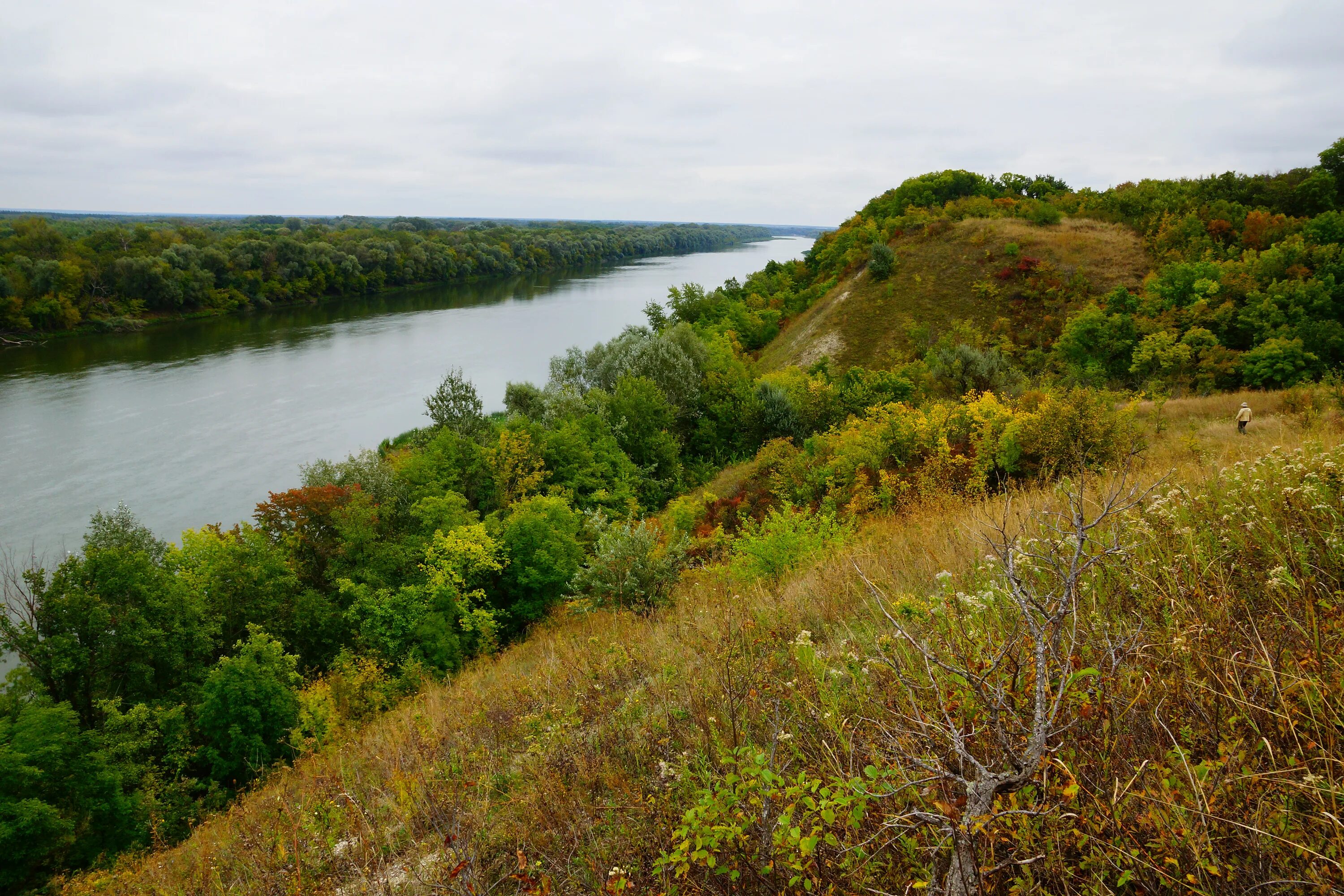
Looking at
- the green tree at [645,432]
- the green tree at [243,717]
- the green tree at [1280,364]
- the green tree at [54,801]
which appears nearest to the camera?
the green tree at [54,801]

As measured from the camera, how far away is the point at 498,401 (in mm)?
38156

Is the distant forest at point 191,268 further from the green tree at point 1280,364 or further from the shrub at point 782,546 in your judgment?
the green tree at point 1280,364

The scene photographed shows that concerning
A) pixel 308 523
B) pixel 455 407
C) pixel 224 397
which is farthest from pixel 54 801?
pixel 224 397

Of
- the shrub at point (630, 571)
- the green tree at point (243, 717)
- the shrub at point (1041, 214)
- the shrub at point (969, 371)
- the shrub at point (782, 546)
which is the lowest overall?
the green tree at point (243, 717)

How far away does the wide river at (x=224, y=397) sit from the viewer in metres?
25.2

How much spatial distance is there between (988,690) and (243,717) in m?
14.8

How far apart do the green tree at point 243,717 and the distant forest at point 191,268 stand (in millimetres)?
52116

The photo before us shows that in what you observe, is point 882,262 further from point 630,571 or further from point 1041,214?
point 630,571

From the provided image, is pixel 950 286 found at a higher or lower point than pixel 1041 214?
lower

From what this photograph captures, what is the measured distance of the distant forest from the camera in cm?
4988

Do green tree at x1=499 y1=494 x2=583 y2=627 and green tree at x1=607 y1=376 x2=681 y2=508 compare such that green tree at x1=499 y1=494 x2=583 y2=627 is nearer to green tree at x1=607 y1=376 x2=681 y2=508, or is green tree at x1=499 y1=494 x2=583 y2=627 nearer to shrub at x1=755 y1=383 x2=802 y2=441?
green tree at x1=607 y1=376 x2=681 y2=508

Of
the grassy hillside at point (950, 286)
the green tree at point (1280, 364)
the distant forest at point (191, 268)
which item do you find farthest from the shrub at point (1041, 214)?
the distant forest at point (191, 268)

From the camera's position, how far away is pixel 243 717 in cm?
1276

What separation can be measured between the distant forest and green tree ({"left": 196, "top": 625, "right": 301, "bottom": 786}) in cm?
5212
